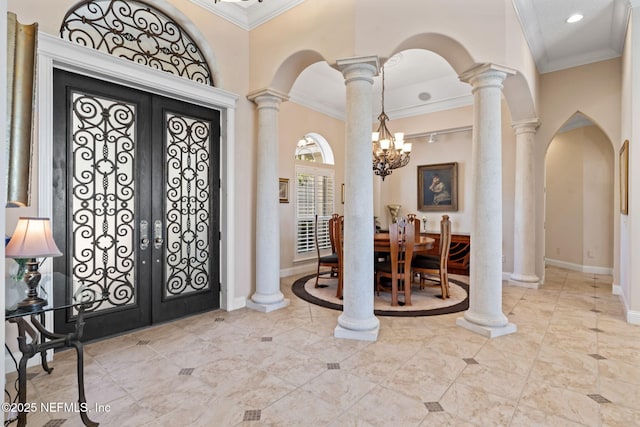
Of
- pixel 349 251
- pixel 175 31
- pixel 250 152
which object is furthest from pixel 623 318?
pixel 175 31

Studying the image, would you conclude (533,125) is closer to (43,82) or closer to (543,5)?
(543,5)

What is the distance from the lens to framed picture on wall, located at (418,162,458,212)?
23.4 feet

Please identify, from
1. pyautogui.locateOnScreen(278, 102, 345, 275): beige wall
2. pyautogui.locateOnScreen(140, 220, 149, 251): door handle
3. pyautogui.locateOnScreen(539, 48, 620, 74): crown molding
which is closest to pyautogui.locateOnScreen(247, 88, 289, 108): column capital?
pyautogui.locateOnScreen(278, 102, 345, 275): beige wall

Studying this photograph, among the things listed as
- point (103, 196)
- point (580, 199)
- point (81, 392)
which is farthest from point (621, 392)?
point (580, 199)

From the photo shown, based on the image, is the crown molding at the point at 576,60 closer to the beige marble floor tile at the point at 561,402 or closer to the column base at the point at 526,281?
the column base at the point at 526,281

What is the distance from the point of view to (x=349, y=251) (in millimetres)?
3240

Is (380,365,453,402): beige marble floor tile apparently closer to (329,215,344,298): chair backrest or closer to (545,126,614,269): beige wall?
(329,215,344,298): chair backrest

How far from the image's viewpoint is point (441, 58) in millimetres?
5176

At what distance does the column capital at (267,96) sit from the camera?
405cm

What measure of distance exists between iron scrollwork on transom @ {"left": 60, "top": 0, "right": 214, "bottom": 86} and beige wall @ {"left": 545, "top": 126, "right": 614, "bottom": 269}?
7.01 metres

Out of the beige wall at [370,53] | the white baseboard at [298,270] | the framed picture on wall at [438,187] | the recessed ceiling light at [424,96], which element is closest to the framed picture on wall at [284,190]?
the beige wall at [370,53]

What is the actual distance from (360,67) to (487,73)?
1.33m

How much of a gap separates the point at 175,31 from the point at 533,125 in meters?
5.28

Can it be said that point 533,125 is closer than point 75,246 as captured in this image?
No
